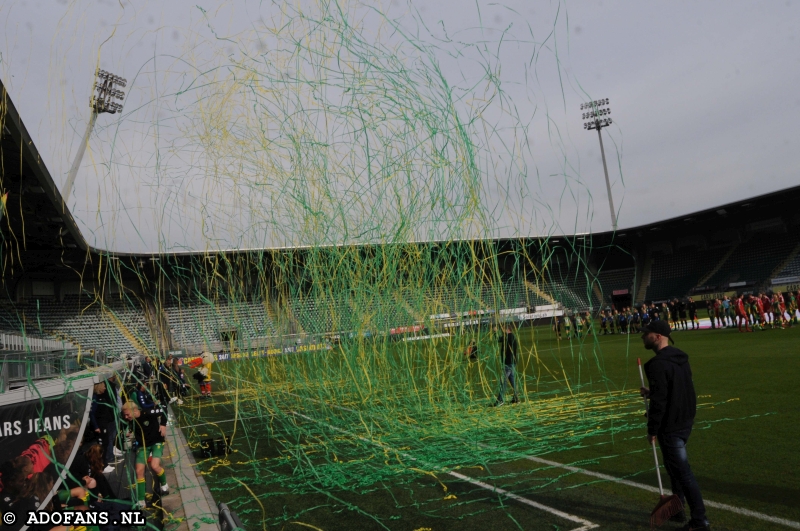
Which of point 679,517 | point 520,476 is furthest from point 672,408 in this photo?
point 520,476

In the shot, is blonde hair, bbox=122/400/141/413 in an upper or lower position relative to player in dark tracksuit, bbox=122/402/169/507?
upper

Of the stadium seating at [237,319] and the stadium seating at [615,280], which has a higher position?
A: the stadium seating at [615,280]

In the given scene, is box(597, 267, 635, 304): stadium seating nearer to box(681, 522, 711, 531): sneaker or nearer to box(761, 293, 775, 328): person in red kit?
box(761, 293, 775, 328): person in red kit

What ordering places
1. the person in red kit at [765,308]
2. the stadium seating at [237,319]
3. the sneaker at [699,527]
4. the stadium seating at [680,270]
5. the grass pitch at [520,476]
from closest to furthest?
the sneaker at [699,527] → the grass pitch at [520,476] → the stadium seating at [237,319] → the person in red kit at [765,308] → the stadium seating at [680,270]

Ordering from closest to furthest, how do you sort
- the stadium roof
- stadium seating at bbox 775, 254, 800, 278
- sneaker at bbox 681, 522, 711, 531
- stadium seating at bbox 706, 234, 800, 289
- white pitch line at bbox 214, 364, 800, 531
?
sneaker at bbox 681, 522, 711, 531
white pitch line at bbox 214, 364, 800, 531
the stadium roof
stadium seating at bbox 775, 254, 800, 278
stadium seating at bbox 706, 234, 800, 289

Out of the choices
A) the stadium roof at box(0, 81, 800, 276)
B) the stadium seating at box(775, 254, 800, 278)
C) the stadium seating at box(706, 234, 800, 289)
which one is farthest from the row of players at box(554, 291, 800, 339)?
the stadium seating at box(706, 234, 800, 289)

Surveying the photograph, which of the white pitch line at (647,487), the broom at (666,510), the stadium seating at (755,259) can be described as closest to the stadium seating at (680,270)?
the stadium seating at (755,259)

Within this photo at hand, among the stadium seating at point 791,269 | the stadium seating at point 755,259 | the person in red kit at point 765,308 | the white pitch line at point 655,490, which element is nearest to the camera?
the white pitch line at point 655,490

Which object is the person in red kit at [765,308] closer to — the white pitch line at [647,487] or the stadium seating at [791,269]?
the stadium seating at [791,269]

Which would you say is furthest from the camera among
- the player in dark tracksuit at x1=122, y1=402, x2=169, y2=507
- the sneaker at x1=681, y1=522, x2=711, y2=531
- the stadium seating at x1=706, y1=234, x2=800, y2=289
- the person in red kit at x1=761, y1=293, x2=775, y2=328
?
the stadium seating at x1=706, y1=234, x2=800, y2=289

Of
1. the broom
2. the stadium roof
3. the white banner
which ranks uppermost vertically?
the stadium roof

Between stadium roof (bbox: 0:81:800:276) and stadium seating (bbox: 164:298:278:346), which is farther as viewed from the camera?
stadium roof (bbox: 0:81:800:276)

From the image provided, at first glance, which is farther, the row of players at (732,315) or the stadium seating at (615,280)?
the stadium seating at (615,280)

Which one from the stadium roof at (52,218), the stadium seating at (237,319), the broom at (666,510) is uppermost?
the stadium roof at (52,218)
